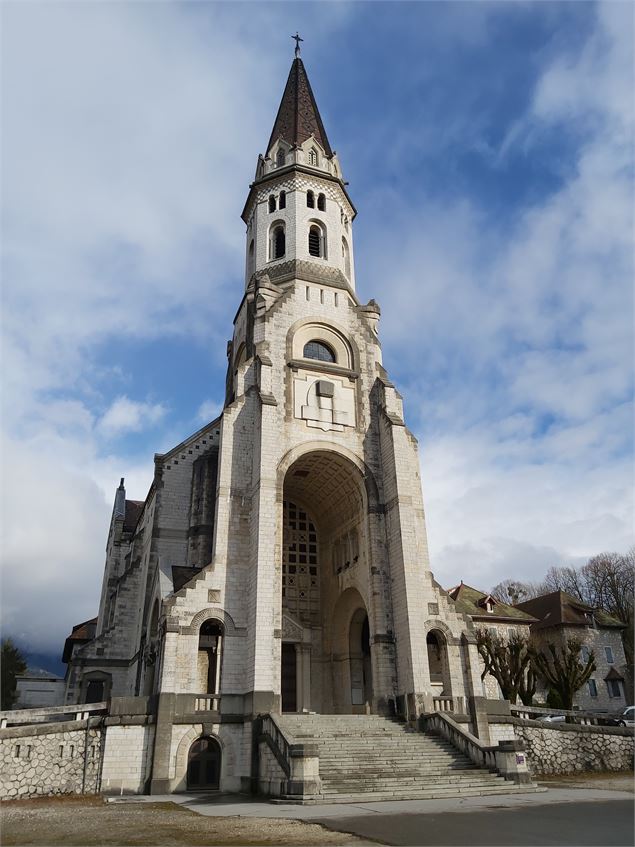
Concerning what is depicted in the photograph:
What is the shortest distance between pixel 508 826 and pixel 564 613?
38138 mm

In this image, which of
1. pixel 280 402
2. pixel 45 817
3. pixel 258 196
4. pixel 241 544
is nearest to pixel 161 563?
pixel 241 544

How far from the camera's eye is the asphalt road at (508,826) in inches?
353

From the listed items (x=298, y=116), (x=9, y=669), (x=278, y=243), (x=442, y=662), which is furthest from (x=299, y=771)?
(x=9, y=669)

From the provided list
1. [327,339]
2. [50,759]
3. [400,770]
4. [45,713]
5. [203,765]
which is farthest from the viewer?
[327,339]

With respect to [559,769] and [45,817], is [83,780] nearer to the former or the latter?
[45,817]

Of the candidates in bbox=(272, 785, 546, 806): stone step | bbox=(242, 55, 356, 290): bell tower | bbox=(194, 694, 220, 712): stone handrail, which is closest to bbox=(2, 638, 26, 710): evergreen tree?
bbox=(194, 694, 220, 712): stone handrail

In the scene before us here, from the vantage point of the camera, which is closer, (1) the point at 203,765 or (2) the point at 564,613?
(1) the point at 203,765

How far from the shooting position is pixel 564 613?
44844 millimetres

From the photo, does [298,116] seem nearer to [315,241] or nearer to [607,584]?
[315,241]

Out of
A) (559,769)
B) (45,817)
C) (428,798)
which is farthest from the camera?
(559,769)

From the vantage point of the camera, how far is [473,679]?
77.5 ft

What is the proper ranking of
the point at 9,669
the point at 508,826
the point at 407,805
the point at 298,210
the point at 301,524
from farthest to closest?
the point at 9,669 < the point at 298,210 < the point at 301,524 < the point at 407,805 < the point at 508,826

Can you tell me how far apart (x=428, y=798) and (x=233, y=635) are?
367 inches

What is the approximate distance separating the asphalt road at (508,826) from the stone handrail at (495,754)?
429cm
